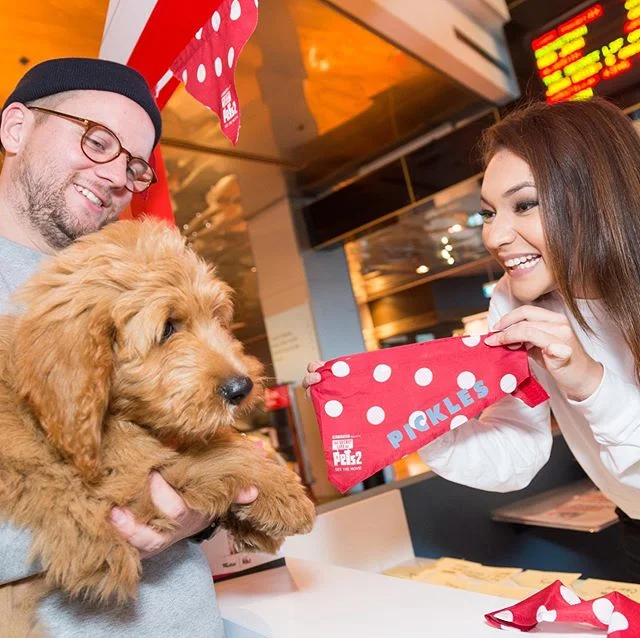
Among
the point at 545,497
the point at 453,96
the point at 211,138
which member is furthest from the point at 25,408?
the point at 453,96

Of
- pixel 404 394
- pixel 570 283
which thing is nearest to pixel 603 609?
pixel 404 394

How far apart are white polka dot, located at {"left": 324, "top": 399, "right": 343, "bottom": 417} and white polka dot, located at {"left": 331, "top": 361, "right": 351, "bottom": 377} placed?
70 mm

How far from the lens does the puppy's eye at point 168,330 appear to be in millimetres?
1255

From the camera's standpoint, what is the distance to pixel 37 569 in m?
1.05

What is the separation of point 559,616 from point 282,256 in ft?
22.6

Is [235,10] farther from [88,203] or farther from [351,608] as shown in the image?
[351,608]

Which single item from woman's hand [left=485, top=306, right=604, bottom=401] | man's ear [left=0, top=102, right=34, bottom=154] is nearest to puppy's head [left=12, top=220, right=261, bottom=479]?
man's ear [left=0, top=102, right=34, bottom=154]

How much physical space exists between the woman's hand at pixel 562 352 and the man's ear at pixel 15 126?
54.2 inches

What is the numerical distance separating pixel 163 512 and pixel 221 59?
144 centimetres

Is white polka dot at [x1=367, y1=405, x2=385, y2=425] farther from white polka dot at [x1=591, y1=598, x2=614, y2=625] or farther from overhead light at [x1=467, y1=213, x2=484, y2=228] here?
overhead light at [x1=467, y1=213, x2=484, y2=228]

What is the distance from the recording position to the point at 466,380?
4.94ft

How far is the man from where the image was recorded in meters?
1.10

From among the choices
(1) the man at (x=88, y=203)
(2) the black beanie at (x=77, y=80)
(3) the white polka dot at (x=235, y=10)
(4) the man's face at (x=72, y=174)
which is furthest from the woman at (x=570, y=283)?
(2) the black beanie at (x=77, y=80)

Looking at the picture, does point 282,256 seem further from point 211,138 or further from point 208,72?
point 208,72
